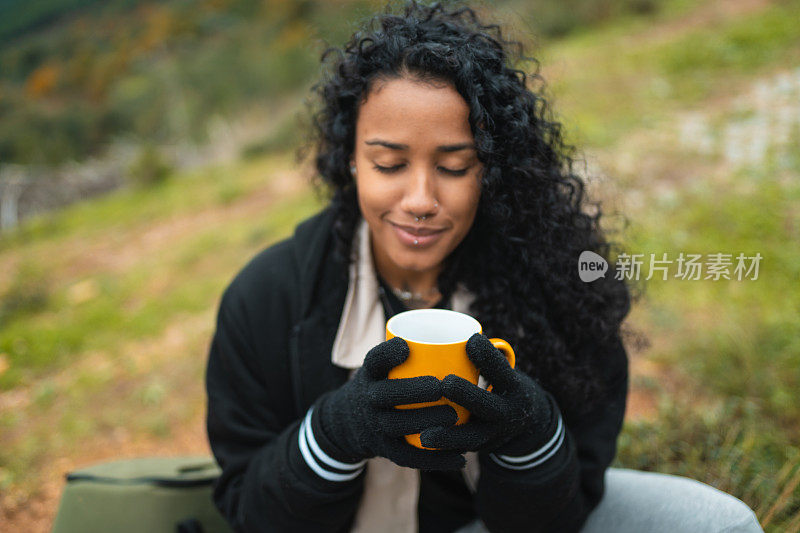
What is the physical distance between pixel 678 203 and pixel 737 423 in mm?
2508

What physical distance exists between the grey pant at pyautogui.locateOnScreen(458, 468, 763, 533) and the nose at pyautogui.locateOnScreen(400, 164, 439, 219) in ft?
3.00

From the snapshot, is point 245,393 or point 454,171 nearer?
point 454,171

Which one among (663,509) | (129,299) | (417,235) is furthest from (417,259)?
(129,299)

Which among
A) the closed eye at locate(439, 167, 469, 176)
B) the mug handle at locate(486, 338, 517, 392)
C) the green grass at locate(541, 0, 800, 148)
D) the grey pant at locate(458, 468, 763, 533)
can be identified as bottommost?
the grey pant at locate(458, 468, 763, 533)

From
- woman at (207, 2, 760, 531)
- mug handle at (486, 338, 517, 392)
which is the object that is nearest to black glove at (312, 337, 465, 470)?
woman at (207, 2, 760, 531)

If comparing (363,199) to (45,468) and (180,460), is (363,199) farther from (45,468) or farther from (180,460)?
(45,468)

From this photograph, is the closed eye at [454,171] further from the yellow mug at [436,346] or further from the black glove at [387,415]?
the black glove at [387,415]

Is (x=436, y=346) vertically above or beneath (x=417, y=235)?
beneath

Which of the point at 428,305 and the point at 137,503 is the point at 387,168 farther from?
the point at 137,503

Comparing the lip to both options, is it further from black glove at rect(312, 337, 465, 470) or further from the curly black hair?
black glove at rect(312, 337, 465, 470)

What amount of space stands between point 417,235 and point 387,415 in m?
0.51

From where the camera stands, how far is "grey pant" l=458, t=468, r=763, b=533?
1.44 metres

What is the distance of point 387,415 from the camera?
116 cm

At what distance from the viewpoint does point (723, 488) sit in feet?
6.69
